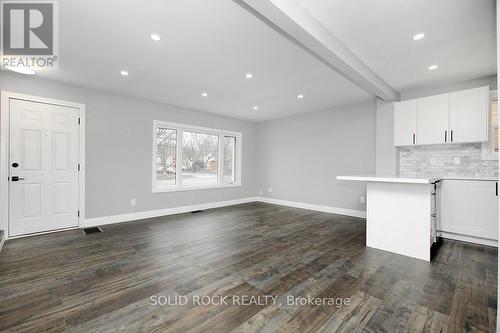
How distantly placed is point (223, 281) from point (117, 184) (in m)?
3.40

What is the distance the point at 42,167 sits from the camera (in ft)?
12.5

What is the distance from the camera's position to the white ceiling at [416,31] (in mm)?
2049

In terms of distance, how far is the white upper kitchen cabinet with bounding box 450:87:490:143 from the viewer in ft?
10.9

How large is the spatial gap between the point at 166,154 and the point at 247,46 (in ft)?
11.6

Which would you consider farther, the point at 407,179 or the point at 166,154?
the point at 166,154

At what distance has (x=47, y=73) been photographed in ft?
11.7

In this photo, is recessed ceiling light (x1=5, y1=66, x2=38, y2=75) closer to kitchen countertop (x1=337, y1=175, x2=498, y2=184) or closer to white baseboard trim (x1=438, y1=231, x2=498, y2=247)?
kitchen countertop (x1=337, y1=175, x2=498, y2=184)

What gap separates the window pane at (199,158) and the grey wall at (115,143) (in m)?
0.48

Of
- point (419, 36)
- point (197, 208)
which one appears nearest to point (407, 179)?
point (419, 36)

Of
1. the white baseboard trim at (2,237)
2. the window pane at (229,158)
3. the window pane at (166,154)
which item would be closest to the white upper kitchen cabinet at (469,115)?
the window pane at (229,158)

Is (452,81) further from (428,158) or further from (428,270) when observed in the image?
(428,270)

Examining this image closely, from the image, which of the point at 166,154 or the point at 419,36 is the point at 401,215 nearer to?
the point at 419,36

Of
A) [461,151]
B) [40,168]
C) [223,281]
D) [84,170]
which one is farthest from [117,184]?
[461,151]

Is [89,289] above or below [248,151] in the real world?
below
